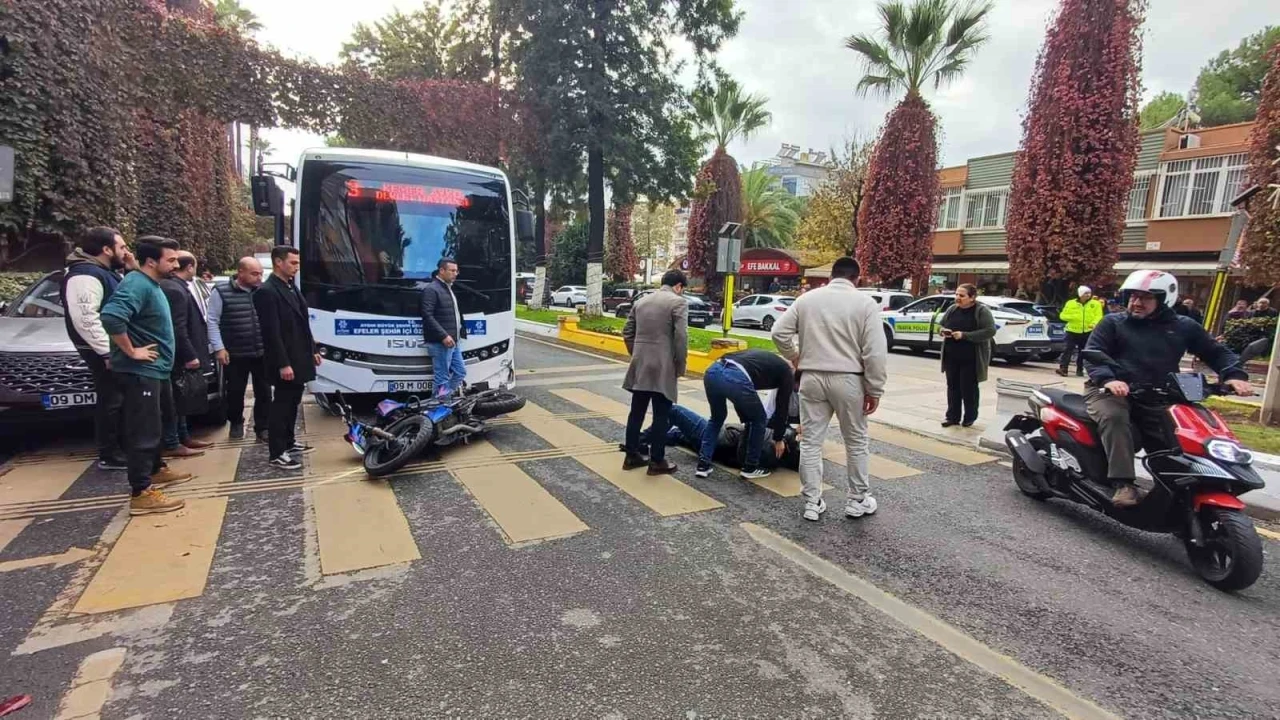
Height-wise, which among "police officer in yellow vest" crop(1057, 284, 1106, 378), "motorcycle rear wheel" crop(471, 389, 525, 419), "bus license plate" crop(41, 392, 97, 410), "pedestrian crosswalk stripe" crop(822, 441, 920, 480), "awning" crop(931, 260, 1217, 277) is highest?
"awning" crop(931, 260, 1217, 277)

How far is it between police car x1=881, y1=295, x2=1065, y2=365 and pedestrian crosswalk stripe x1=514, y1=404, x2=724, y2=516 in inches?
391

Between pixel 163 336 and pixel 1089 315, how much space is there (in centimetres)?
1454

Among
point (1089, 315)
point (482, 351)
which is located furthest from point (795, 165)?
point (482, 351)

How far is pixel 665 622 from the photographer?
3.10 meters

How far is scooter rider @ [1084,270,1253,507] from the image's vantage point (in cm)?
405

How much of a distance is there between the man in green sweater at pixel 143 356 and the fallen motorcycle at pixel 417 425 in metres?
1.33

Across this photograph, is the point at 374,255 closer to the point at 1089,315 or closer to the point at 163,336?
the point at 163,336

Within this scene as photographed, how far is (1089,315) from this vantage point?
1232cm

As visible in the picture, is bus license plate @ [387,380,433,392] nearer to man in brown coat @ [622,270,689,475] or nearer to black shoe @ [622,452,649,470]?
black shoe @ [622,452,649,470]

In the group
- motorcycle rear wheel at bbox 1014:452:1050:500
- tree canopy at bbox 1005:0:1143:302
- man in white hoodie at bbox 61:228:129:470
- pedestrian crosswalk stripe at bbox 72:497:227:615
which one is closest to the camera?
pedestrian crosswalk stripe at bbox 72:497:227:615

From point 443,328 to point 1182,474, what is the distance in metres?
6.12

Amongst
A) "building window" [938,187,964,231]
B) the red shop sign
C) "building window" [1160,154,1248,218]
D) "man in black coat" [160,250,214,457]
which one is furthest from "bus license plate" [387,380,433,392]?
the red shop sign

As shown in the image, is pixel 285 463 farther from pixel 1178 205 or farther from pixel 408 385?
pixel 1178 205

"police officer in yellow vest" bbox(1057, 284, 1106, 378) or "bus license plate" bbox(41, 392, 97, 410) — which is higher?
"police officer in yellow vest" bbox(1057, 284, 1106, 378)
